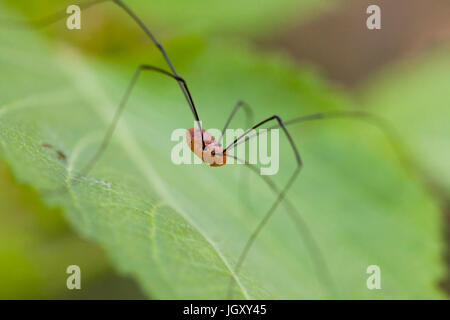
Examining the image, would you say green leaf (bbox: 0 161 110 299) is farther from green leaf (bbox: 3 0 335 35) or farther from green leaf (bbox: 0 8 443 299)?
green leaf (bbox: 3 0 335 35)

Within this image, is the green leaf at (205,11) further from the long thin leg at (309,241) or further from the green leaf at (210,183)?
the long thin leg at (309,241)

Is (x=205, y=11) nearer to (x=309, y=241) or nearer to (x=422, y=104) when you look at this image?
(x=309, y=241)

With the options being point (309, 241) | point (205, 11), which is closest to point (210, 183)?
point (309, 241)

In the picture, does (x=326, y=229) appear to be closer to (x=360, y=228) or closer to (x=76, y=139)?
(x=360, y=228)

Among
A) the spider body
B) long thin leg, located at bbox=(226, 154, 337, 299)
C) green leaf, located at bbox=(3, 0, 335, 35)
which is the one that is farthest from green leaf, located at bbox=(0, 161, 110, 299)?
green leaf, located at bbox=(3, 0, 335, 35)

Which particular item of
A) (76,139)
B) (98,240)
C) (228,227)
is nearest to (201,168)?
(228,227)

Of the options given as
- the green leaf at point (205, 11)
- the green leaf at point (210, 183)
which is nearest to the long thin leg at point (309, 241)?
the green leaf at point (210, 183)
